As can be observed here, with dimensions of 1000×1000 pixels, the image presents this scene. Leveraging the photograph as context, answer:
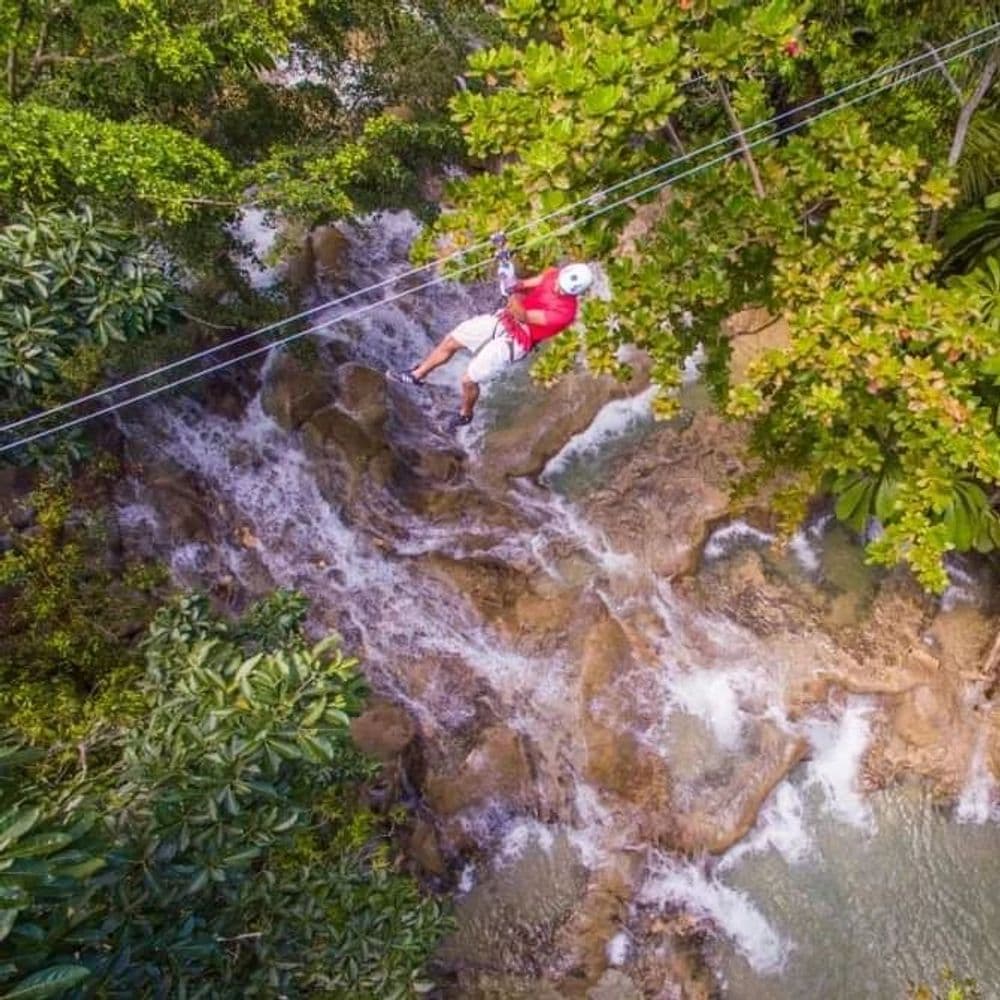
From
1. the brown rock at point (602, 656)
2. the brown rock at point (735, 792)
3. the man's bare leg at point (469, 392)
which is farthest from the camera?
the brown rock at point (602, 656)

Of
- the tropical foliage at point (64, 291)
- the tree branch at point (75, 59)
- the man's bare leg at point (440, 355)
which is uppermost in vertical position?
the tree branch at point (75, 59)

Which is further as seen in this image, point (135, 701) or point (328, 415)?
point (328, 415)

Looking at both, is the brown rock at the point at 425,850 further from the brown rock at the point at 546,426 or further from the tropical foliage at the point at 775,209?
the tropical foliage at the point at 775,209

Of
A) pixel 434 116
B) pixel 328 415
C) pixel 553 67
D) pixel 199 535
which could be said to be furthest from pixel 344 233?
pixel 553 67

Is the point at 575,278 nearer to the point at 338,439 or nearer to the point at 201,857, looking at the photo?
the point at 201,857

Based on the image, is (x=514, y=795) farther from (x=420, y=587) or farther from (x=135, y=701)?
(x=135, y=701)

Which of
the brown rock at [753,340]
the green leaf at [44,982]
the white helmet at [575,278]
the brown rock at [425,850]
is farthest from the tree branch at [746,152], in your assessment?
the brown rock at [425,850]

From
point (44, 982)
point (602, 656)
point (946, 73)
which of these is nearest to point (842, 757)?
point (602, 656)
